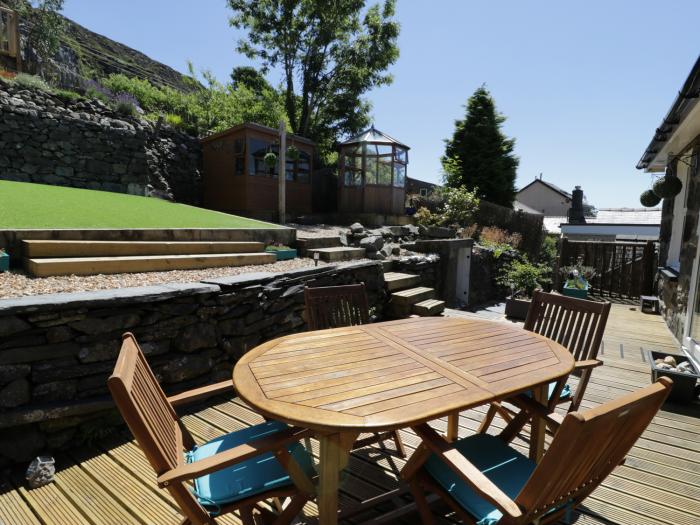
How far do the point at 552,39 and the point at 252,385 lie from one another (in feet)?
24.2

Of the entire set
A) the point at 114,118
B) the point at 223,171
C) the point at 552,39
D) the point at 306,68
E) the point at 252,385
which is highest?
the point at 306,68

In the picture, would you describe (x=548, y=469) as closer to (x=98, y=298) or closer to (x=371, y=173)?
(x=98, y=298)

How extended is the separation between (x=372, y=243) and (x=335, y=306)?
13.1 ft

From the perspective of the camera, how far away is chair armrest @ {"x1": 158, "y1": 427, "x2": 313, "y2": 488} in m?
1.10

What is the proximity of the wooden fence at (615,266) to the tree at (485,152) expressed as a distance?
23.0 feet

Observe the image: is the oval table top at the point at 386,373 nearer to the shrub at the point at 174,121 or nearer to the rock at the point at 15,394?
the rock at the point at 15,394

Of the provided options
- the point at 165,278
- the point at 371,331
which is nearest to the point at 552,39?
the point at 371,331

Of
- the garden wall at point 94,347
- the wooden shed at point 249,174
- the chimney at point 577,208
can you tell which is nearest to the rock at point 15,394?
the garden wall at point 94,347

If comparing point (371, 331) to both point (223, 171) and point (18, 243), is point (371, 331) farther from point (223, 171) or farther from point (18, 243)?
point (223, 171)

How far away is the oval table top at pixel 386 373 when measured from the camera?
1269 mm

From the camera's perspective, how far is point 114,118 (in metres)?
8.91

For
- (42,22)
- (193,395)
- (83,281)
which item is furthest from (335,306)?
(42,22)

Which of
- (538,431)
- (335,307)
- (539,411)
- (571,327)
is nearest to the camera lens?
(539,411)

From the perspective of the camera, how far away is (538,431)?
5.82 feet
